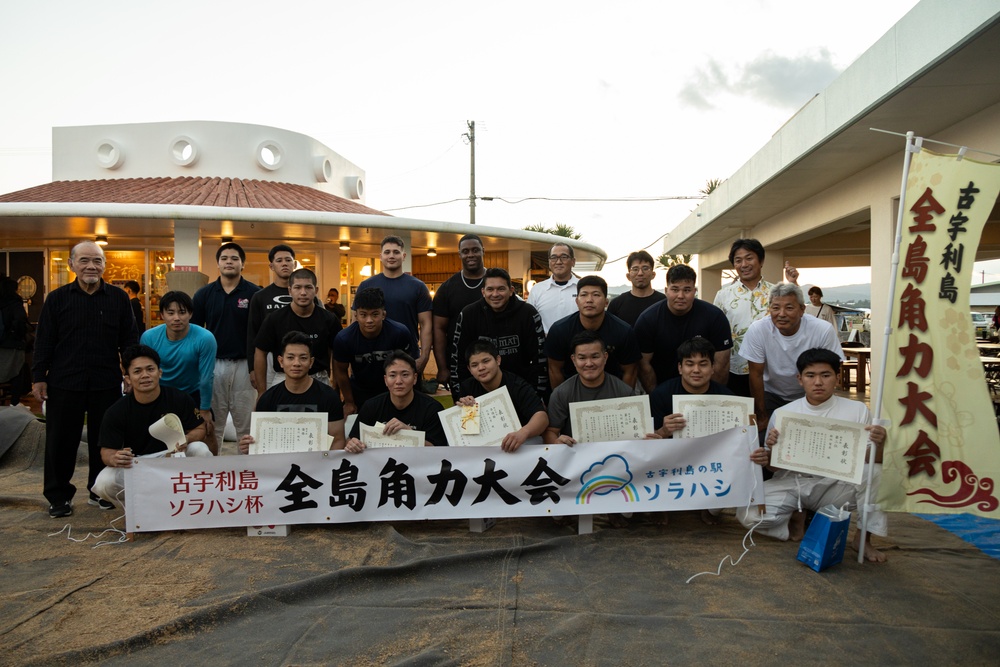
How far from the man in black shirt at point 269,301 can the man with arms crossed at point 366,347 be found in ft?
2.26

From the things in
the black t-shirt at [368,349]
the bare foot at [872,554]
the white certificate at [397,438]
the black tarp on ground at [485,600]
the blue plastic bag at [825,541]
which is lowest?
the black tarp on ground at [485,600]

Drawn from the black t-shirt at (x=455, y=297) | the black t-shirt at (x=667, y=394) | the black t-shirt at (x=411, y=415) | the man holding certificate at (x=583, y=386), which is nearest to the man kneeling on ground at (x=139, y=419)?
the black t-shirt at (x=411, y=415)

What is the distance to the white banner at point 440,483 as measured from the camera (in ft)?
13.2

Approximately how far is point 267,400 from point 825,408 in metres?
3.48

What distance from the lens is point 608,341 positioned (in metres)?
4.58

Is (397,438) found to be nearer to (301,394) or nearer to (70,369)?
(301,394)

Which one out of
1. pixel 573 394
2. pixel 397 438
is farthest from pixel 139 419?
pixel 573 394

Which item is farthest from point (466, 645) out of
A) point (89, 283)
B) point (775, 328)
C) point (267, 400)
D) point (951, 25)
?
point (951, 25)

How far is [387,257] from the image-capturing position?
536 cm

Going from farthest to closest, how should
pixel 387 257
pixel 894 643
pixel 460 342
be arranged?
pixel 387 257, pixel 460 342, pixel 894 643

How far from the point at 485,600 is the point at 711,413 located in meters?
1.85

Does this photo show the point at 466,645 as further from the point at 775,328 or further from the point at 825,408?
the point at 775,328

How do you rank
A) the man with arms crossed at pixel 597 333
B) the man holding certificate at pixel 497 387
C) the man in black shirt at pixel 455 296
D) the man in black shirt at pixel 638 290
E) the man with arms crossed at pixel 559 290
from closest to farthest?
the man holding certificate at pixel 497 387, the man with arms crossed at pixel 597 333, the man in black shirt at pixel 638 290, the man in black shirt at pixel 455 296, the man with arms crossed at pixel 559 290

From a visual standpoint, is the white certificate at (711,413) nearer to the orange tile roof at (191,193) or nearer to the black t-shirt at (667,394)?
the black t-shirt at (667,394)
